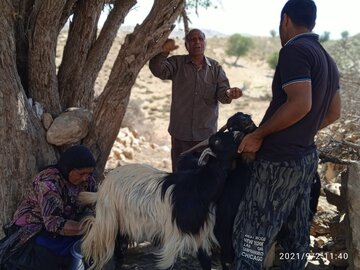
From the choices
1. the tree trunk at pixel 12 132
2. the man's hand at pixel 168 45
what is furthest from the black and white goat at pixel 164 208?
the man's hand at pixel 168 45

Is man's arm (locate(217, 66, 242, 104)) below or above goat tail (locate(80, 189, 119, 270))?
above

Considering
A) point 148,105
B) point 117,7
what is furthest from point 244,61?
point 117,7

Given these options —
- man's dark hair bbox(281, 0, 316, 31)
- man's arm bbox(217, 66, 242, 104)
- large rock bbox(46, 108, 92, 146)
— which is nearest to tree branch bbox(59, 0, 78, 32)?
large rock bbox(46, 108, 92, 146)

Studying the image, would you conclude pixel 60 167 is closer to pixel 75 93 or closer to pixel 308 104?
pixel 75 93

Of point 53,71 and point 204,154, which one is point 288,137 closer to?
point 204,154

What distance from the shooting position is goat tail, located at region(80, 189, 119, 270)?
319 centimetres

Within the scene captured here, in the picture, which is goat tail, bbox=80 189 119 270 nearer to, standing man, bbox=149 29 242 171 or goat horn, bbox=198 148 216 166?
goat horn, bbox=198 148 216 166

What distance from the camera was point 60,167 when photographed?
10.8 feet

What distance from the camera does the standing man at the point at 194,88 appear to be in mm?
4336

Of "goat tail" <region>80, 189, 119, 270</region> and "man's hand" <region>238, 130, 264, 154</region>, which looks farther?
"goat tail" <region>80, 189, 119, 270</region>

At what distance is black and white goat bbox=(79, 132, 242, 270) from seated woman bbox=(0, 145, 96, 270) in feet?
0.52

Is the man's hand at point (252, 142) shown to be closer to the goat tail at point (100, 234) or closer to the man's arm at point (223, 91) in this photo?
the goat tail at point (100, 234)

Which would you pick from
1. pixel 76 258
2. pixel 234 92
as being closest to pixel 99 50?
pixel 234 92
